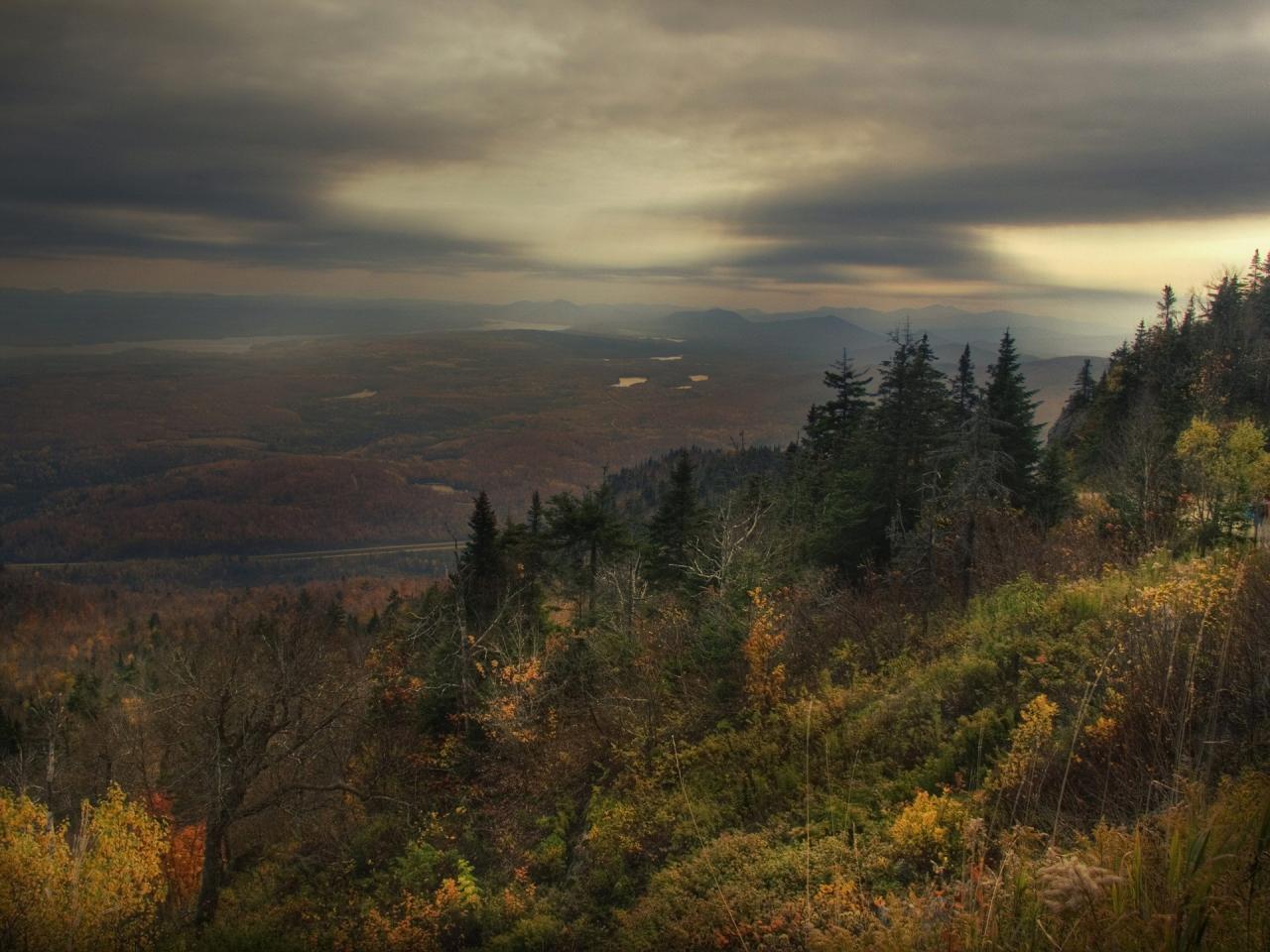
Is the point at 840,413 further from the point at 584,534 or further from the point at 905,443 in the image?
the point at 584,534

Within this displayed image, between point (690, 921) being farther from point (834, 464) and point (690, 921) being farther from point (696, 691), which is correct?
point (834, 464)

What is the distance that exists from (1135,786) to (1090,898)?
13.1ft

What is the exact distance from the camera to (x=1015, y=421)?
34.7 meters

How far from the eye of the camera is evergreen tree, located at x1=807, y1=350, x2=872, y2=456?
3766 cm

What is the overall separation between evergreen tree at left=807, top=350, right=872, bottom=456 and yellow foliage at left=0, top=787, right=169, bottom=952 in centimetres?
3371

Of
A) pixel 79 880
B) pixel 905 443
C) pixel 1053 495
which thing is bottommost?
pixel 79 880

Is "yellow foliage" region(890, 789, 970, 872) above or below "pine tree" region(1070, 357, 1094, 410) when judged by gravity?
below

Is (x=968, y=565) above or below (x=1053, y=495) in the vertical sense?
below

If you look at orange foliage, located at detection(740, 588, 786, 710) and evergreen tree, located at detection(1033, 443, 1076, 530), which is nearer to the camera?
orange foliage, located at detection(740, 588, 786, 710)

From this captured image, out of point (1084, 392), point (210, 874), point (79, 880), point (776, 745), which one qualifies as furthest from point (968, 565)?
point (1084, 392)

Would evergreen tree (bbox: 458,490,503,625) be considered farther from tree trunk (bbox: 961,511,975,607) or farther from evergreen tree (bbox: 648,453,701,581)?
tree trunk (bbox: 961,511,975,607)

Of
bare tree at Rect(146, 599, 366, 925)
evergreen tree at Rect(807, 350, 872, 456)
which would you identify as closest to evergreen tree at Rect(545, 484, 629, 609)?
evergreen tree at Rect(807, 350, 872, 456)

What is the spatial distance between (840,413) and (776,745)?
95.3 feet

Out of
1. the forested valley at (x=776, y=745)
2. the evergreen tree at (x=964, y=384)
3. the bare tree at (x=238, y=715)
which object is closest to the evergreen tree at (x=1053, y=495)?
the forested valley at (x=776, y=745)
